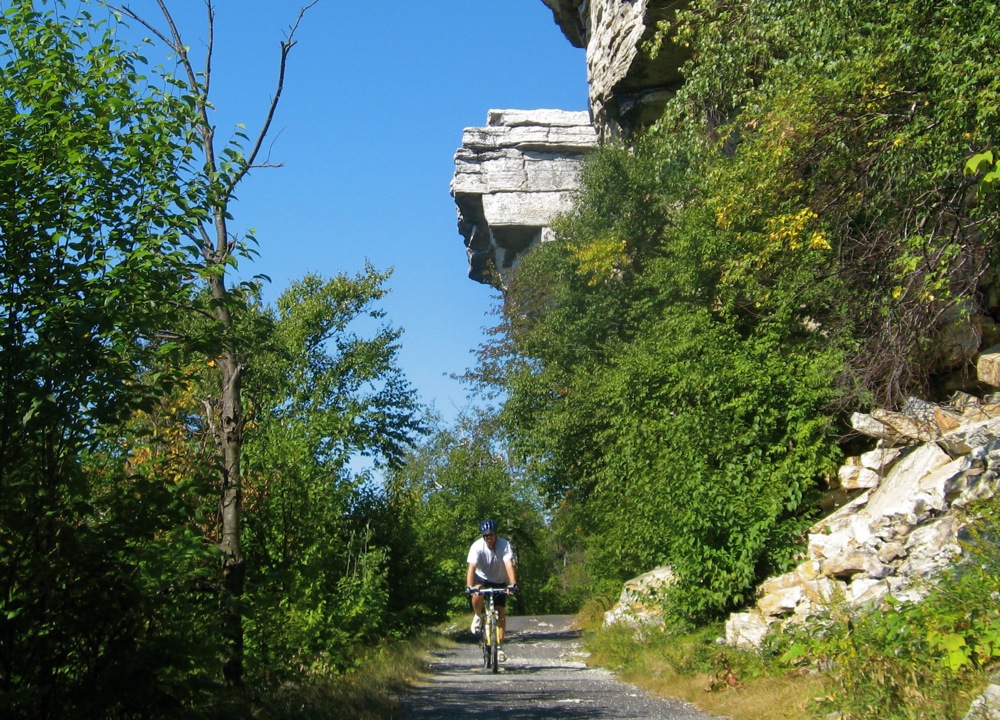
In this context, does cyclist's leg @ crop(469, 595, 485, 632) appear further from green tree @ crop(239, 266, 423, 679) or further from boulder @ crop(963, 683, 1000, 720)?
boulder @ crop(963, 683, 1000, 720)

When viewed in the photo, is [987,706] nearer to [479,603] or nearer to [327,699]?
[327,699]

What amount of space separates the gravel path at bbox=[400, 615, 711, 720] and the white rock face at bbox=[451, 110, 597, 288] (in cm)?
3996

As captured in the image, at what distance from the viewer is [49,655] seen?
5.38 m

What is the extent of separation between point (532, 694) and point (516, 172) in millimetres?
47245

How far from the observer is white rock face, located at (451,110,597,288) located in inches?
2148

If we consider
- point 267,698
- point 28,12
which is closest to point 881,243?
point 267,698

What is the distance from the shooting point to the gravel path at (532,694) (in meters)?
8.41

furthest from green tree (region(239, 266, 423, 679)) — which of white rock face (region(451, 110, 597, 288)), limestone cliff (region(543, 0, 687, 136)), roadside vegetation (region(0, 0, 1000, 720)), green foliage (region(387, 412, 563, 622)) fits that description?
white rock face (region(451, 110, 597, 288))

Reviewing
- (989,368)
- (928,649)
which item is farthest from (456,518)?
(928,649)

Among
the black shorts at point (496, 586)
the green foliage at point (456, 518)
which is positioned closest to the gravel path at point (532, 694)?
the black shorts at point (496, 586)

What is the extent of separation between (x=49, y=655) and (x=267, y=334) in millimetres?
2342

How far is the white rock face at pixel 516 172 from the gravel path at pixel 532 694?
39964 mm

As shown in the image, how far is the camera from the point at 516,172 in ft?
182

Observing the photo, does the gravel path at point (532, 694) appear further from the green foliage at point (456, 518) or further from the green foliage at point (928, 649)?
the green foliage at point (456, 518)
